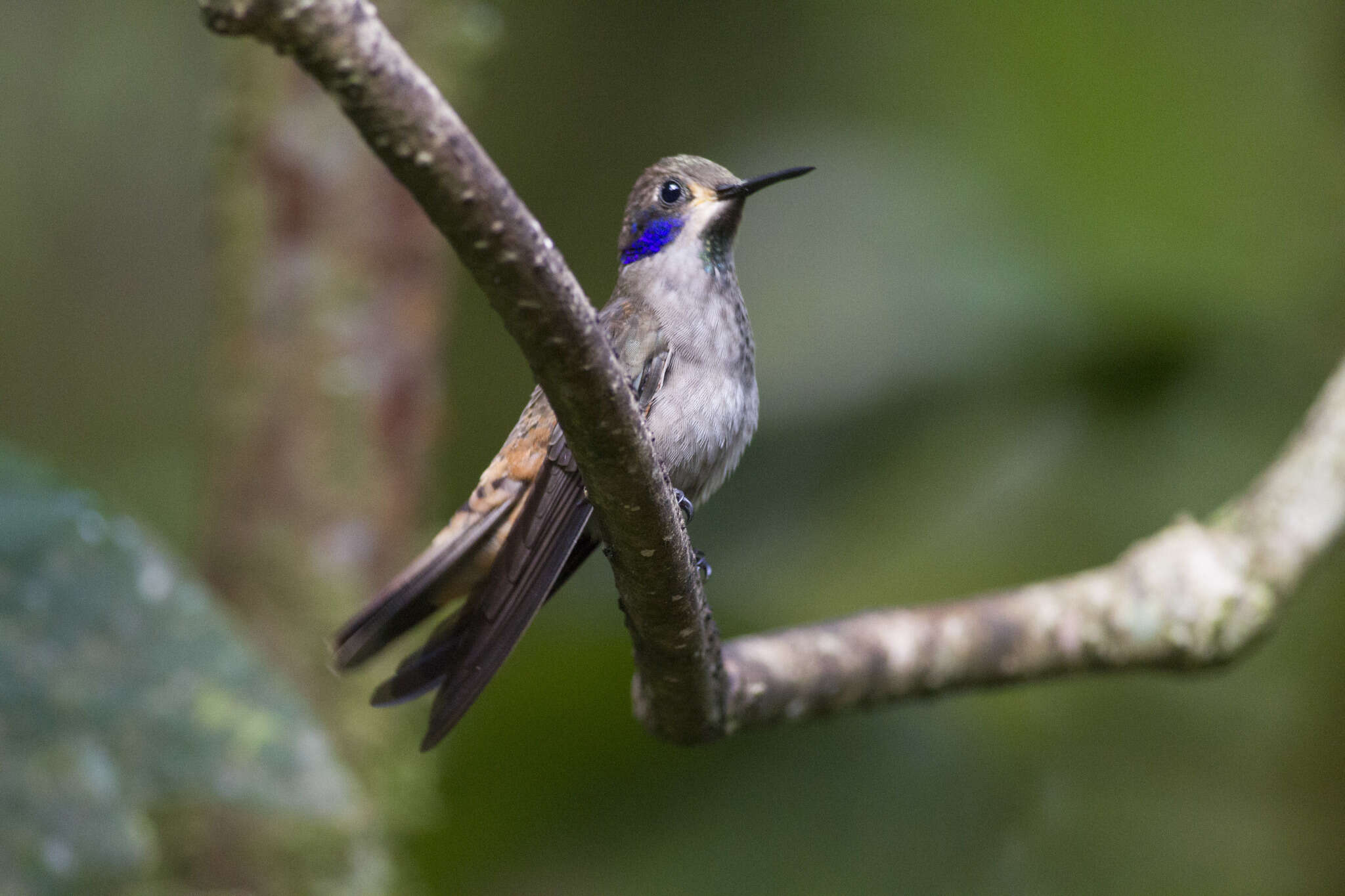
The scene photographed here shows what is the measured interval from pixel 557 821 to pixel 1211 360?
2399 millimetres

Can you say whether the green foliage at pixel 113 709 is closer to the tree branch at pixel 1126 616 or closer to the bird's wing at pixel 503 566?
the bird's wing at pixel 503 566

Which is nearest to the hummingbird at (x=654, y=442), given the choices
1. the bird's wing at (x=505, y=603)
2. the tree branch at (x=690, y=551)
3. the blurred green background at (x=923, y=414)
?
the bird's wing at (x=505, y=603)

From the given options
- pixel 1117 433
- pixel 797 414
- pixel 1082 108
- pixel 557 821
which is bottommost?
pixel 557 821

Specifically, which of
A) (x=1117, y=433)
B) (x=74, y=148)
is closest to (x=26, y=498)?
(x=1117, y=433)

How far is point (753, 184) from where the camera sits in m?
2.36

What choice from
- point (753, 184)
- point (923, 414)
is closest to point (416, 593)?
point (753, 184)

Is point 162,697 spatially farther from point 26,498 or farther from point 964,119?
point 964,119

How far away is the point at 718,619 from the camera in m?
3.74

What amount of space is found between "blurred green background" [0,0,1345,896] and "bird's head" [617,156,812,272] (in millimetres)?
1094

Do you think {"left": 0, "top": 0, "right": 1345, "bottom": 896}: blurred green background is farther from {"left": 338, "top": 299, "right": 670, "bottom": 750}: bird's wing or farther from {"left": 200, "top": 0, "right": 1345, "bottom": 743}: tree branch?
{"left": 338, "top": 299, "right": 670, "bottom": 750}: bird's wing

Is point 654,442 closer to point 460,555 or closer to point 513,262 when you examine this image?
point 460,555

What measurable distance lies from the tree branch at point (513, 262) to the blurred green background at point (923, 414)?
6.37 ft

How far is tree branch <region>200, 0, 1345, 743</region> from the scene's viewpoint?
3.07 feet

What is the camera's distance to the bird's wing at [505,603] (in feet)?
5.77
